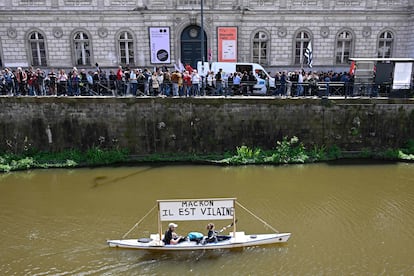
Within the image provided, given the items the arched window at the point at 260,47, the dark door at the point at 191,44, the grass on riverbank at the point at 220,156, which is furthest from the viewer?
the arched window at the point at 260,47

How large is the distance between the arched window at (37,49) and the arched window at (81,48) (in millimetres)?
2075

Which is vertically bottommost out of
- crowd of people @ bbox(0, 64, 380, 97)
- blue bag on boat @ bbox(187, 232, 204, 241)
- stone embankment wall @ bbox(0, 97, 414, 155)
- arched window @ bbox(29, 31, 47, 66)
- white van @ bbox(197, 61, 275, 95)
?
blue bag on boat @ bbox(187, 232, 204, 241)

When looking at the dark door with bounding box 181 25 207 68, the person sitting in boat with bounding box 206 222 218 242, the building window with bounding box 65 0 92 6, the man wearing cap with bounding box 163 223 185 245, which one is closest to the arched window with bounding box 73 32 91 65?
the building window with bounding box 65 0 92 6

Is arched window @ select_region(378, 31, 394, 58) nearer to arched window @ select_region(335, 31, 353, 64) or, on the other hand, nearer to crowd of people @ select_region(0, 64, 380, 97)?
arched window @ select_region(335, 31, 353, 64)

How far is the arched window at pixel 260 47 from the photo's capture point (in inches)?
989

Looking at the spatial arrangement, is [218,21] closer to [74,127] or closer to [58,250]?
[74,127]

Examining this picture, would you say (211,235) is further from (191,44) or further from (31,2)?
(31,2)

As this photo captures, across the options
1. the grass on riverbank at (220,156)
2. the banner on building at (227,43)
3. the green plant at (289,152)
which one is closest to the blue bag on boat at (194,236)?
the grass on riverbank at (220,156)

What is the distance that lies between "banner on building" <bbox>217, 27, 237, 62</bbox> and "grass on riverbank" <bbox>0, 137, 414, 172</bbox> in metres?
9.52

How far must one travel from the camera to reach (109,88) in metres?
18.1

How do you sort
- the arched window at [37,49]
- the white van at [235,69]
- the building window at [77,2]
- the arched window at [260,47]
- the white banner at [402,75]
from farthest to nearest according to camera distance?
the arched window at [260,47] < the arched window at [37,49] < the building window at [77,2] < the white van at [235,69] < the white banner at [402,75]

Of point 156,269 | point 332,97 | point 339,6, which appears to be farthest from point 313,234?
point 339,6

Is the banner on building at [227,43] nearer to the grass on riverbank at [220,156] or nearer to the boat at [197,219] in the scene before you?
the grass on riverbank at [220,156]

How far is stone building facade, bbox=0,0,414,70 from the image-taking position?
2409 centimetres
